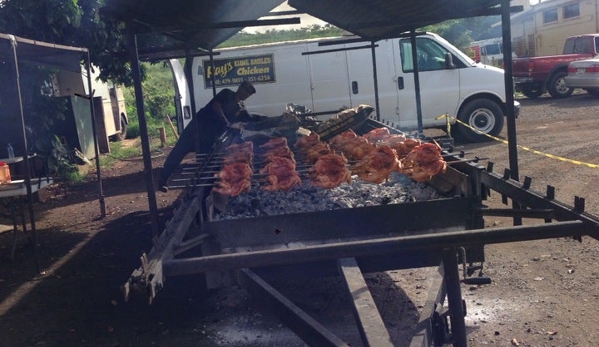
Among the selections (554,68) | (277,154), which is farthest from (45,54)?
(554,68)

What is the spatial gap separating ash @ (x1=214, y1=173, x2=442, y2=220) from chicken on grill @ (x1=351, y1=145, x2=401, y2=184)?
341 mm

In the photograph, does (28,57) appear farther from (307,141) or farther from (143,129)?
(143,129)

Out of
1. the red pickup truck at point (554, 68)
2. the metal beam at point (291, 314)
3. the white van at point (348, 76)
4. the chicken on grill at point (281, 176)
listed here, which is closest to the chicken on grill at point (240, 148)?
the chicken on grill at point (281, 176)

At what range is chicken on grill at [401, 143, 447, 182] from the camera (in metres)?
4.93

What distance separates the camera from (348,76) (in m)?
13.9

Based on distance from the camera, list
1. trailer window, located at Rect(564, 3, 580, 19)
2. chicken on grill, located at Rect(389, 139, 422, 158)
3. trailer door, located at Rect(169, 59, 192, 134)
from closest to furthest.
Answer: chicken on grill, located at Rect(389, 139, 422, 158)
trailer door, located at Rect(169, 59, 192, 134)
trailer window, located at Rect(564, 3, 580, 19)

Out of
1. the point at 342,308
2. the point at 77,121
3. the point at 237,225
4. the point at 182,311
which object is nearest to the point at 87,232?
the point at 182,311

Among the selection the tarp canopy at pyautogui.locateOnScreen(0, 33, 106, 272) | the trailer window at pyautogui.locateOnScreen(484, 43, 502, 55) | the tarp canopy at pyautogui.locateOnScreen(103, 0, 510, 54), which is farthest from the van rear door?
the trailer window at pyautogui.locateOnScreen(484, 43, 502, 55)

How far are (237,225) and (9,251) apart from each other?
210 inches

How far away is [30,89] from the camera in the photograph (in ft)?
40.0

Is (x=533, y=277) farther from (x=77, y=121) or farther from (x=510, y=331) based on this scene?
(x=77, y=121)

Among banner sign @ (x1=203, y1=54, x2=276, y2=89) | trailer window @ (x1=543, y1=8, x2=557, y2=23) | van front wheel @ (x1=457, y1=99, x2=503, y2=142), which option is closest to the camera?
banner sign @ (x1=203, y1=54, x2=276, y2=89)

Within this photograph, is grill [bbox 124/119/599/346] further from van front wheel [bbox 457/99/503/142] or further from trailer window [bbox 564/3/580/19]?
trailer window [bbox 564/3/580/19]

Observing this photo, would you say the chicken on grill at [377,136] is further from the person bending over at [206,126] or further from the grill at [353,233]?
the person bending over at [206,126]
